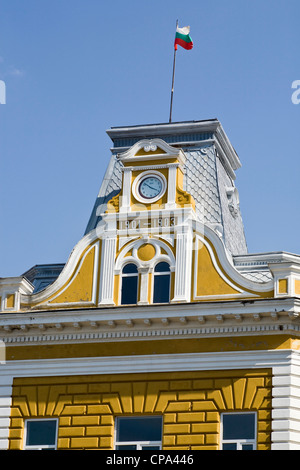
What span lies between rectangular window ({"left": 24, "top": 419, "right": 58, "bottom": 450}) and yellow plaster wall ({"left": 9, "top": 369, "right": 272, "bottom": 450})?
0.19m

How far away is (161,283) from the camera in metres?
36.1

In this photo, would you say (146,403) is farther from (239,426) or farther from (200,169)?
(200,169)

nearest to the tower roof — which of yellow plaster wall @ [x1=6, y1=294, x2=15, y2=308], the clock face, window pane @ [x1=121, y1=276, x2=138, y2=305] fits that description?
the clock face

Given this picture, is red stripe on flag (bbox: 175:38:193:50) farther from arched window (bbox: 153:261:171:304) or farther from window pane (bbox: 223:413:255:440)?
window pane (bbox: 223:413:255:440)

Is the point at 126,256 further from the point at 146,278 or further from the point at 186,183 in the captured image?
the point at 186,183

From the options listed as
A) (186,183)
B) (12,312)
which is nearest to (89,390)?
(12,312)

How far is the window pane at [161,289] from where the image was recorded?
1411 inches

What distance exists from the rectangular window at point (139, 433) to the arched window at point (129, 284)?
3339mm

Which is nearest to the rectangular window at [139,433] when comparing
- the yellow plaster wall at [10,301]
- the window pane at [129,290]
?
the window pane at [129,290]

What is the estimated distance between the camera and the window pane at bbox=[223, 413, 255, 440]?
3416cm

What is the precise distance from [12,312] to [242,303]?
6.73 metres

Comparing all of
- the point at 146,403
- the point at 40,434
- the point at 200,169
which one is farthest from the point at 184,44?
the point at 40,434

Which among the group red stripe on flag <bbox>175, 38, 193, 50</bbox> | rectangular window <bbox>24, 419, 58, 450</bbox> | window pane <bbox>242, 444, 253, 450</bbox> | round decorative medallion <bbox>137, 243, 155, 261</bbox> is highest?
red stripe on flag <bbox>175, 38, 193, 50</bbox>

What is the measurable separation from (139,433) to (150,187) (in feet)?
23.5
